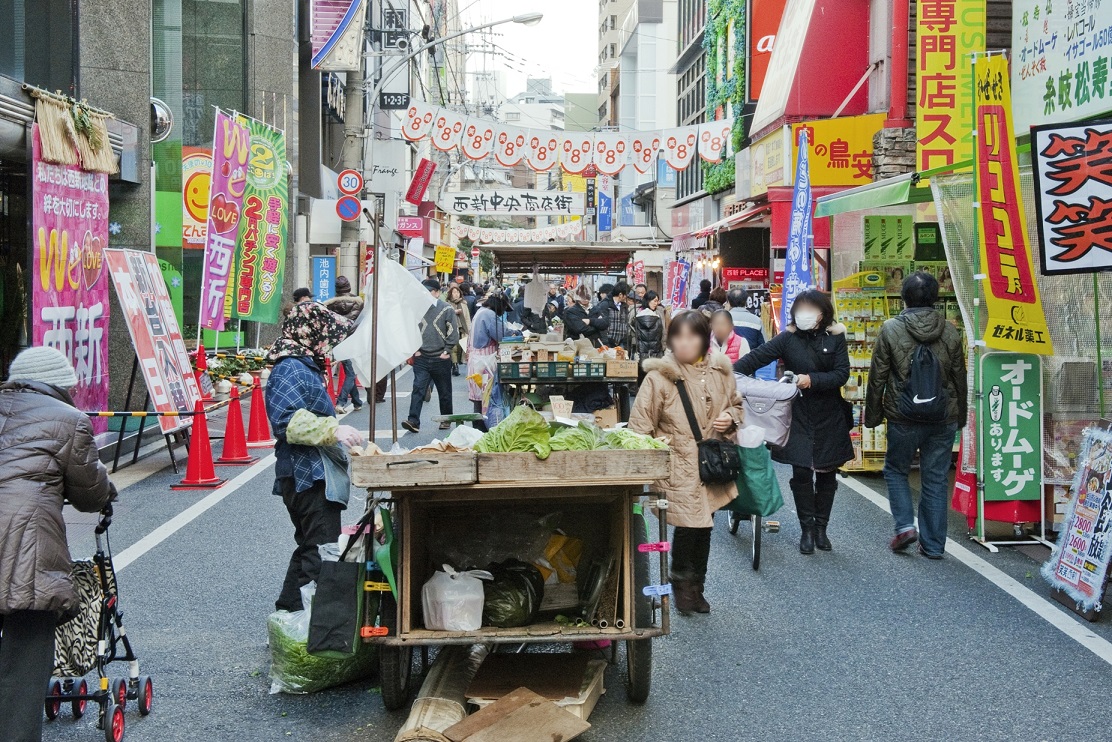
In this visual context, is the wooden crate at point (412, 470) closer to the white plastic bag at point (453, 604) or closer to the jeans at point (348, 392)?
the white plastic bag at point (453, 604)

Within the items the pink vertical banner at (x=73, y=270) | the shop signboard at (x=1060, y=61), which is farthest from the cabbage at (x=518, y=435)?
the shop signboard at (x=1060, y=61)

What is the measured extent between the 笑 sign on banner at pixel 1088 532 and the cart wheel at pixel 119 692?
17.4 feet

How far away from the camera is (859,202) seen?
34.7 feet

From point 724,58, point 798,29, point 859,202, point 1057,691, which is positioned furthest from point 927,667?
point 724,58

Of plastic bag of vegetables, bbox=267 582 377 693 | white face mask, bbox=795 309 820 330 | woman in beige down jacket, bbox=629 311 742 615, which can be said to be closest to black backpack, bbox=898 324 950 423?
white face mask, bbox=795 309 820 330

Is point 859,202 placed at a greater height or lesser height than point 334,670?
greater

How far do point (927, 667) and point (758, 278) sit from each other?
2280cm

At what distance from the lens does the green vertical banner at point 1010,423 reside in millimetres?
8164

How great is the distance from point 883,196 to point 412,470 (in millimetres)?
6820

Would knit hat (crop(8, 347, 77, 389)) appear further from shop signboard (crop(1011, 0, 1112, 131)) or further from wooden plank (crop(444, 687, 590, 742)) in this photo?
shop signboard (crop(1011, 0, 1112, 131))

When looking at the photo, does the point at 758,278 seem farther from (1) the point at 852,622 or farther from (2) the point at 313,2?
(1) the point at 852,622

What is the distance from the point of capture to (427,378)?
14750 millimetres

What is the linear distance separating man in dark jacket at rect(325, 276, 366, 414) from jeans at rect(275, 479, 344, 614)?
343 inches

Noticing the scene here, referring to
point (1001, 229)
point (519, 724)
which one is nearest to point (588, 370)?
point (1001, 229)
